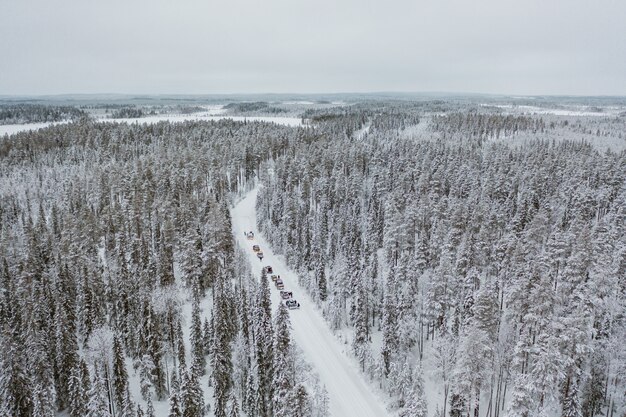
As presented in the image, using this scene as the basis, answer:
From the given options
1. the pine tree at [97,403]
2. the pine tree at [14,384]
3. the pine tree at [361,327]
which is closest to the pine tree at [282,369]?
the pine tree at [361,327]

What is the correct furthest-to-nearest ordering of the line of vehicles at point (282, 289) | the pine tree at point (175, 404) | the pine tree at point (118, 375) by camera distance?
1. the line of vehicles at point (282, 289)
2. the pine tree at point (118, 375)
3. the pine tree at point (175, 404)

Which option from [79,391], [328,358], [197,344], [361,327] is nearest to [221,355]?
[197,344]

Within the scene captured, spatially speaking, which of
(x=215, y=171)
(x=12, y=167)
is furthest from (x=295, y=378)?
(x=12, y=167)

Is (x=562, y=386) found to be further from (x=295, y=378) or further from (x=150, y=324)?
(x=150, y=324)

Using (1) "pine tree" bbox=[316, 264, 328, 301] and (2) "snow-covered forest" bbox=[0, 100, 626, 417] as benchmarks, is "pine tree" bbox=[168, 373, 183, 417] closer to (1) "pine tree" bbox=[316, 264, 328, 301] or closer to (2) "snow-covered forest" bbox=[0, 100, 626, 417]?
(2) "snow-covered forest" bbox=[0, 100, 626, 417]

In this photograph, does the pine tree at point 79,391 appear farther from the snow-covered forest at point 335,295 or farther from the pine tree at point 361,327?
the pine tree at point 361,327

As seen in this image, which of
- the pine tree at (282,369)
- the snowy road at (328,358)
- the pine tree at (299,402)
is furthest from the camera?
the snowy road at (328,358)

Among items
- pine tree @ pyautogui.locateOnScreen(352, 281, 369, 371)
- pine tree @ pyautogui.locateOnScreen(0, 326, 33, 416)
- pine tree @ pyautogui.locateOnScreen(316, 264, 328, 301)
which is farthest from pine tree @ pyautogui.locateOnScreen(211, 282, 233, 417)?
pine tree @ pyautogui.locateOnScreen(0, 326, 33, 416)
